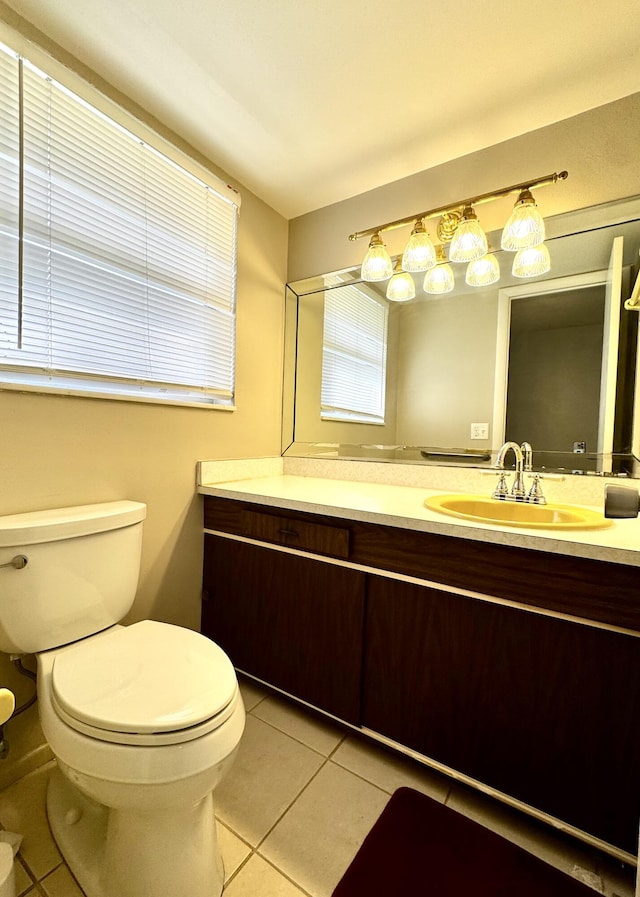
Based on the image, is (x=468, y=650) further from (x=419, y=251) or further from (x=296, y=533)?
(x=419, y=251)

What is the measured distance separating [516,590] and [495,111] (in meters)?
1.56

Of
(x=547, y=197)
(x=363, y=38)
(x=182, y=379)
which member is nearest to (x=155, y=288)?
(x=182, y=379)

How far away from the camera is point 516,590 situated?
0.96m

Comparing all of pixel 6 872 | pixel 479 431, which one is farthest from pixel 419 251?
pixel 6 872

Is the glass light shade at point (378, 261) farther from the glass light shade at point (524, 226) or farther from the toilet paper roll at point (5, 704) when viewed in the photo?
the toilet paper roll at point (5, 704)

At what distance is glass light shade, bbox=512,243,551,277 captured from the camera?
1.41 metres

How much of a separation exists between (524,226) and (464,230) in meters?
0.20

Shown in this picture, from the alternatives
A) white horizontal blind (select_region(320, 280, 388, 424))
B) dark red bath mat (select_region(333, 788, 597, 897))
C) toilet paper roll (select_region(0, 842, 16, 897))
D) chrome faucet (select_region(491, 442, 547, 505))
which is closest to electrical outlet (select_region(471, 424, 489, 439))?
chrome faucet (select_region(491, 442, 547, 505))

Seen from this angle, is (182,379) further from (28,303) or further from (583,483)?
(583,483)

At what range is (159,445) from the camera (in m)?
1.45

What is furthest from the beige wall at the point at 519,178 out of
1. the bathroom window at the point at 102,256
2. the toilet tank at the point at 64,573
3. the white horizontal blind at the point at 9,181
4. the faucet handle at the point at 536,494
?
the toilet tank at the point at 64,573

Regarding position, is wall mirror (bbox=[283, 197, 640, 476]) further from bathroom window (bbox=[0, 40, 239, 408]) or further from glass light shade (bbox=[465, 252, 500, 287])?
bathroom window (bbox=[0, 40, 239, 408])

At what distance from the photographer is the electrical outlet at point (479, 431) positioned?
61.4 inches

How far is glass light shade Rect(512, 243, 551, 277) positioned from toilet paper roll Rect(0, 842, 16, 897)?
7.13 ft
